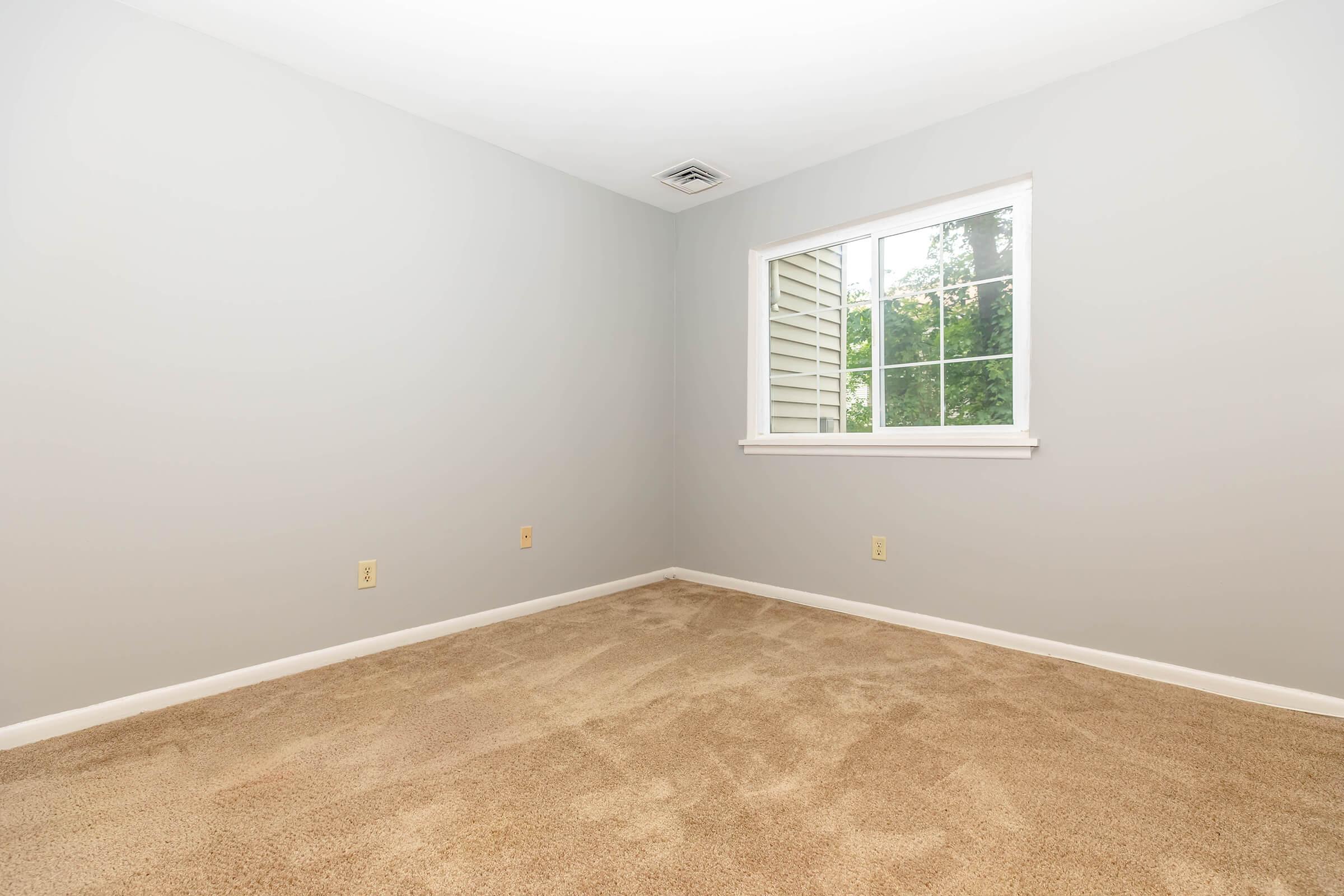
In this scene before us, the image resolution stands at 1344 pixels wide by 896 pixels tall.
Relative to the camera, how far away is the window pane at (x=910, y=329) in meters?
2.91

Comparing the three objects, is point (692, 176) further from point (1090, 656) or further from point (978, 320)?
point (1090, 656)

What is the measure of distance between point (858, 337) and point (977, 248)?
0.65m

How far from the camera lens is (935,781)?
61.6 inches

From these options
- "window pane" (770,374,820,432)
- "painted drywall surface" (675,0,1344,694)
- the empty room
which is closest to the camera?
the empty room

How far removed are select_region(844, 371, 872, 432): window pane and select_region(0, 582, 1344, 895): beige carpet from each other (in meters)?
1.24

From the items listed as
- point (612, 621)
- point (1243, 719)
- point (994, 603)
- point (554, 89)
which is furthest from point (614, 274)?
point (1243, 719)

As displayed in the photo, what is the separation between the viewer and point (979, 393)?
277 cm

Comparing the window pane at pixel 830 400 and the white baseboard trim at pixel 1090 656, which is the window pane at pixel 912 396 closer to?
the window pane at pixel 830 400

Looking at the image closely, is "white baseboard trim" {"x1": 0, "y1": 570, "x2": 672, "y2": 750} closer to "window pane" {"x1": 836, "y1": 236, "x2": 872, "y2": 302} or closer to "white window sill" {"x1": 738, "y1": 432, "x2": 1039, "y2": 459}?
"white window sill" {"x1": 738, "y1": 432, "x2": 1039, "y2": 459}

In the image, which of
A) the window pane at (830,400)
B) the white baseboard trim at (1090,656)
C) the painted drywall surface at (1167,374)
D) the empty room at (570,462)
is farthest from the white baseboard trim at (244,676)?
the painted drywall surface at (1167,374)

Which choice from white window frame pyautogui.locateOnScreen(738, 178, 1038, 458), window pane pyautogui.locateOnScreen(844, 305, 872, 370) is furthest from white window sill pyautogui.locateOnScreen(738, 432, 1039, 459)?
window pane pyautogui.locateOnScreen(844, 305, 872, 370)

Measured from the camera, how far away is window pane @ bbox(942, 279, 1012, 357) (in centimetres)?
269

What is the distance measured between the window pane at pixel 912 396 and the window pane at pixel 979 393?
63 millimetres

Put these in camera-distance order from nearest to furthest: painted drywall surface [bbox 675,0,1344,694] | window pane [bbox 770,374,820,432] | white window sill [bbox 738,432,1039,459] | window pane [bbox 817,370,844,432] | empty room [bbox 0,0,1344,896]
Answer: empty room [bbox 0,0,1344,896], painted drywall surface [bbox 675,0,1344,694], white window sill [bbox 738,432,1039,459], window pane [bbox 817,370,844,432], window pane [bbox 770,374,820,432]
